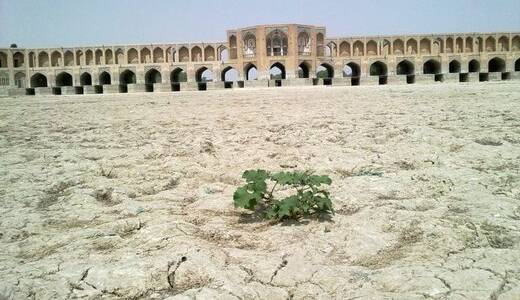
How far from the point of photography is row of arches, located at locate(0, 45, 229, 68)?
35438mm

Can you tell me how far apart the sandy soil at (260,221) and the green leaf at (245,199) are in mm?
94

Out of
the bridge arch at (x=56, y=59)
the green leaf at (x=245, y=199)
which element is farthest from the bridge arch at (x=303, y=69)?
the green leaf at (x=245, y=199)

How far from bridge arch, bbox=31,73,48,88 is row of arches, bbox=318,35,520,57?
79.0 feet

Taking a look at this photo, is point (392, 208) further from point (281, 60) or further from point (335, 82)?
point (281, 60)

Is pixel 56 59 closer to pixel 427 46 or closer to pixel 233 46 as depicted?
pixel 233 46

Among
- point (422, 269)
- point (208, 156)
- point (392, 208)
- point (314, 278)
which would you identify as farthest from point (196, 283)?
point (208, 156)

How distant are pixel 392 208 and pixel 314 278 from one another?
3.33ft

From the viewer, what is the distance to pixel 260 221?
8.65 feet

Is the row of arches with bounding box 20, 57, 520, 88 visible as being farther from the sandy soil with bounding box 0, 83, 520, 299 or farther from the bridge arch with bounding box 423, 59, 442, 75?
the sandy soil with bounding box 0, 83, 520, 299

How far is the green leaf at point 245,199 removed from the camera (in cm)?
259

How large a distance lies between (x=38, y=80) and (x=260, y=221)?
130ft

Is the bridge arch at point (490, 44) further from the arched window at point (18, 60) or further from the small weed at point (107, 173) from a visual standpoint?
the small weed at point (107, 173)

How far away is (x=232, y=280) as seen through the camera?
188 centimetres

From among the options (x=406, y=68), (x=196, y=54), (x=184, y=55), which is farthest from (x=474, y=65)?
(x=184, y=55)
